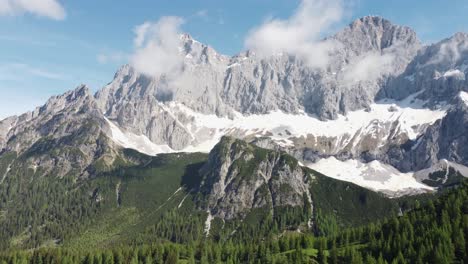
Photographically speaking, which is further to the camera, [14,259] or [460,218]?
[14,259]

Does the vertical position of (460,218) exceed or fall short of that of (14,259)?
it exceeds it

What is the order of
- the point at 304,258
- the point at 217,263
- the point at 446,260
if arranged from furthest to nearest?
→ the point at 217,263 → the point at 304,258 → the point at 446,260

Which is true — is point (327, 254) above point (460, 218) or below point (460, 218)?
below

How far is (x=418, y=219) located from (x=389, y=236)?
741 inches

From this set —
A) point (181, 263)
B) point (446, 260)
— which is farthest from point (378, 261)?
point (181, 263)

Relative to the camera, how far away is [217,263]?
7510 inches

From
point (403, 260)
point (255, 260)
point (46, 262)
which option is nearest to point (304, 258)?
point (255, 260)

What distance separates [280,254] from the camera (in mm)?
194750

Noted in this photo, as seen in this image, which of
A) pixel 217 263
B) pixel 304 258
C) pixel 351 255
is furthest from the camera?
pixel 217 263

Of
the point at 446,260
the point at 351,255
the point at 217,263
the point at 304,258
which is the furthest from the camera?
the point at 217,263

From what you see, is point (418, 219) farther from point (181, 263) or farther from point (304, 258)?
point (181, 263)

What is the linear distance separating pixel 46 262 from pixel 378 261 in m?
125

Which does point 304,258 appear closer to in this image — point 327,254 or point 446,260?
point 327,254

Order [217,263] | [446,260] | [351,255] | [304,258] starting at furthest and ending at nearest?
1. [217,263]
2. [304,258]
3. [351,255]
4. [446,260]
